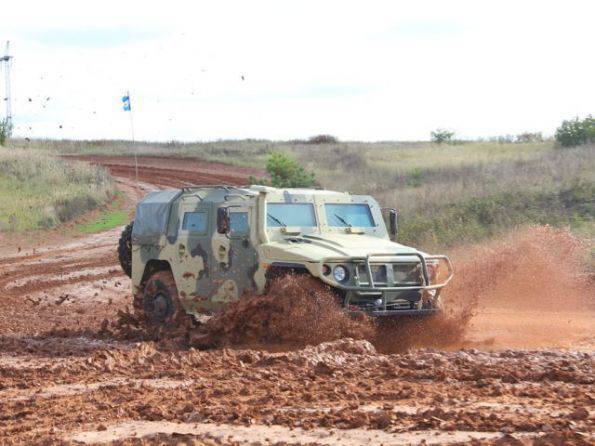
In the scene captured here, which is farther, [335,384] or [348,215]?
[348,215]

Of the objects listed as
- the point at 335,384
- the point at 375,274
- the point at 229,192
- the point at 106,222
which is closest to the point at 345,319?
the point at 375,274

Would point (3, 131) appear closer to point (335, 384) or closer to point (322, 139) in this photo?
point (322, 139)

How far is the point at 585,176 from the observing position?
2500 centimetres

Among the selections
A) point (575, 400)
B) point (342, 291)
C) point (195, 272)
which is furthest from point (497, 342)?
point (575, 400)

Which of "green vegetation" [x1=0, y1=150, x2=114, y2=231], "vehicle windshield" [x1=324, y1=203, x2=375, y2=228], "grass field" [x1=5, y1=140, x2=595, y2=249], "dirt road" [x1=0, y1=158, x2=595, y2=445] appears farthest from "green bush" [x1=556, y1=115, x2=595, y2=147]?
"vehicle windshield" [x1=324, y1=203, x2=375, y2=228]

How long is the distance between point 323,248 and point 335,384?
306 centimetres

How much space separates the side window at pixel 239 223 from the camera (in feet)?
40.4

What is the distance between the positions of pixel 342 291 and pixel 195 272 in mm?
2351

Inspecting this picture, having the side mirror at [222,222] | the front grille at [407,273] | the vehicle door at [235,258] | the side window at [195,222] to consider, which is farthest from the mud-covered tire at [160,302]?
the front grille at [407,273]

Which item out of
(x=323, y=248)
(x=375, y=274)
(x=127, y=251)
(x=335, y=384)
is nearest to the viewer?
(x=335, y=384)

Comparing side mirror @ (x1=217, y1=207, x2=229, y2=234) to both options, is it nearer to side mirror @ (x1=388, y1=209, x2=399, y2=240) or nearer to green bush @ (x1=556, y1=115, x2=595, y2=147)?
side mirror @ (x1=388, y1=209, x2=399, y2=240)

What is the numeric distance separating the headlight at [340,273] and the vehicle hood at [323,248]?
0.44 feet

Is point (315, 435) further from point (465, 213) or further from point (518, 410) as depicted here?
point (465, 213)

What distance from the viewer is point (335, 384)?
349 inches
